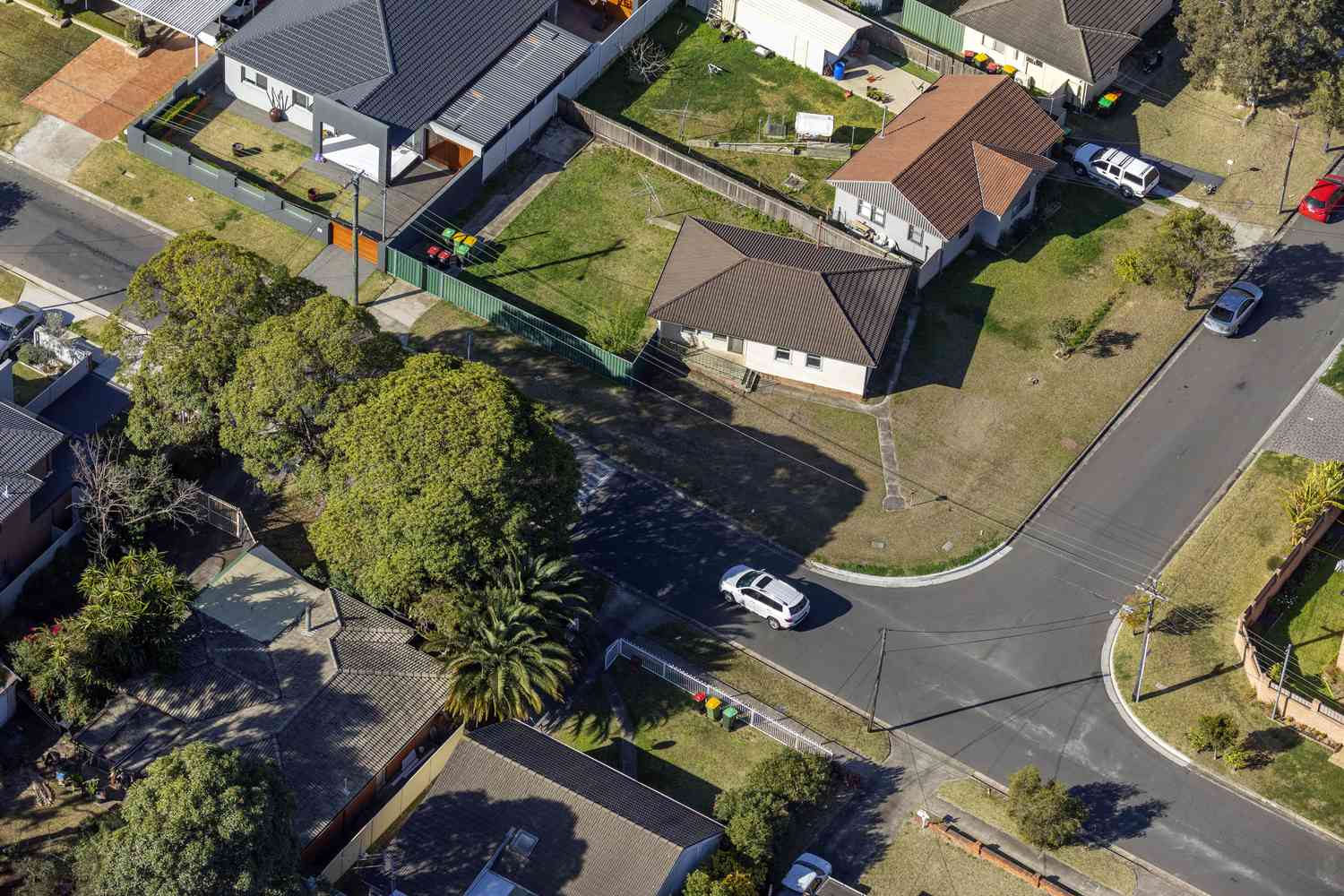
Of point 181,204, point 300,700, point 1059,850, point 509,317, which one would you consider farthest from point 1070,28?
point 300,700

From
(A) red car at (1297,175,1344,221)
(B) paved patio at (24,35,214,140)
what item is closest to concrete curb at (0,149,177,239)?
(B) paved patio at (24,35,214,140)

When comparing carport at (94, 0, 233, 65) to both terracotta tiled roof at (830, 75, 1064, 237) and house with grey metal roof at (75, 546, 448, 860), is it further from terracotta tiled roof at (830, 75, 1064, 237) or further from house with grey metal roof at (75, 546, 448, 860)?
house with grey metal roof at (75, 546, 448, 860)

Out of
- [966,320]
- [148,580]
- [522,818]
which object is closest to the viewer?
[522,818]

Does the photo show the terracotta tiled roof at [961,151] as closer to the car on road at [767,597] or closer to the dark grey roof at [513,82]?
the dark grey roof at [513,82]

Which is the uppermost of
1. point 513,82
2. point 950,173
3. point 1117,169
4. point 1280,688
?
point 1117,169

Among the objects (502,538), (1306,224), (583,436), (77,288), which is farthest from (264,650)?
(1306,224)

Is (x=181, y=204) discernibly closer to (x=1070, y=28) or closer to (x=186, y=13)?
(x=186, y=13)

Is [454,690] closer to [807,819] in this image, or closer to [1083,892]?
[807,819]
